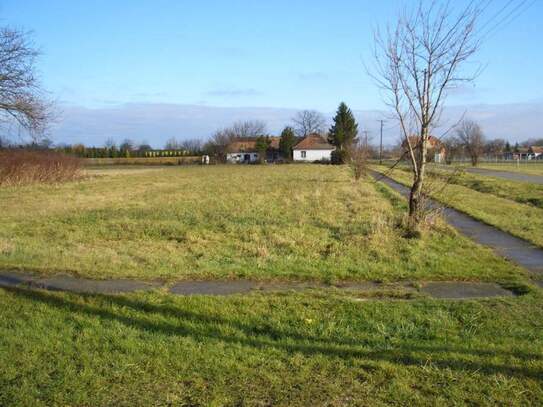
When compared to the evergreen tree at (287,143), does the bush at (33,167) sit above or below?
below

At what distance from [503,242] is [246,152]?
10308cm

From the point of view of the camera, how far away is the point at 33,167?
119 feet

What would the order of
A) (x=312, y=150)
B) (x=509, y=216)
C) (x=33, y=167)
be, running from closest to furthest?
(x=509, y=216) < (x=33, y=167) < (x=312, y=150)

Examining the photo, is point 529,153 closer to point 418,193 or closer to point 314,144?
point 314,144

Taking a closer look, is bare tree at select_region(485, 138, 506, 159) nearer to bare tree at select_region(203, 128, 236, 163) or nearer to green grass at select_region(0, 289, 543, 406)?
bare tree at select_region(203, 128, 236, 163)

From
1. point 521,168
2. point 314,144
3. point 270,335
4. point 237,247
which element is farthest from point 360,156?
point 314,144

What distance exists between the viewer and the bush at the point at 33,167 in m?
33.8

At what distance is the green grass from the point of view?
385 cm

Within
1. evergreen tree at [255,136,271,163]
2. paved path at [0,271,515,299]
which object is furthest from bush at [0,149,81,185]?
evergreen tree at [255,136,271,163]

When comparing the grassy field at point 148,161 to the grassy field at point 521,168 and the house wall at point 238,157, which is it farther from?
the grassy field at point 521,168

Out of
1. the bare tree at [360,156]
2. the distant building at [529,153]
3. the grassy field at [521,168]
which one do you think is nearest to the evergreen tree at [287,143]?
the grassy field at [521,168]

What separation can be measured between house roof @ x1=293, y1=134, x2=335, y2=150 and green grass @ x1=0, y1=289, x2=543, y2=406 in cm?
9388

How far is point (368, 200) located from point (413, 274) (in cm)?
1346

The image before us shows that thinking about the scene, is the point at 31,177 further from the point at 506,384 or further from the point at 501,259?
the point at 506,384
